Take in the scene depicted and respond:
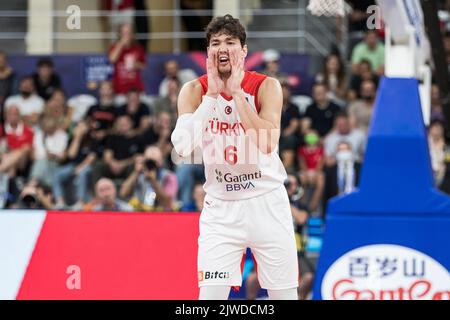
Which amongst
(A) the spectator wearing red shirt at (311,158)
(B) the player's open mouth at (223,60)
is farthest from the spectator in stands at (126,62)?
(B) the player's open mouth at (223,60)

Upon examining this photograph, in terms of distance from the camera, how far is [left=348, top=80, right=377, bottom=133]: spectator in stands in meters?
16.4

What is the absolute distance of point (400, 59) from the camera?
11.3 m

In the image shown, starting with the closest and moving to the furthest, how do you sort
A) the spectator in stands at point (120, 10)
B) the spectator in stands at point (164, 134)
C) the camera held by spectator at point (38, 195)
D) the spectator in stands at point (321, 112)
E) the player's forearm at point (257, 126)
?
1. the player's forearm at point (257, 126)
2. the camera held by spectator at point (38, 195)
3. the spectator in stands at point (164, 134)
4. the spectator in stands at point (321, 112)
5. the spectator in stands at point (120, 10)

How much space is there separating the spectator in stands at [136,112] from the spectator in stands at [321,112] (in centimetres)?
224

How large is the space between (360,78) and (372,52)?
79cm

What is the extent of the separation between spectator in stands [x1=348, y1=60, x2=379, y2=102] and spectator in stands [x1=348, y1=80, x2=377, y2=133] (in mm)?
269

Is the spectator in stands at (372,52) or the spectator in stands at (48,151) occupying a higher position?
the spectator in stands at (372,52)

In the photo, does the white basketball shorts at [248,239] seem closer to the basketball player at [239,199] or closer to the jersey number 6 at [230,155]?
the basketball player at [239,199]

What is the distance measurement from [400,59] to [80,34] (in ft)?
29.8

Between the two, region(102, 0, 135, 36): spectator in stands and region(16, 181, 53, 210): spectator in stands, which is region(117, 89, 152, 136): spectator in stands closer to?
region(16, 181, 53, 210): spectator in stands

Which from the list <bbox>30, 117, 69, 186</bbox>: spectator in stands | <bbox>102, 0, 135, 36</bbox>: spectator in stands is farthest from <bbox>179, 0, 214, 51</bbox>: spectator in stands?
<bbox>30, 117, 69, 186</bbox>: spectator in stands

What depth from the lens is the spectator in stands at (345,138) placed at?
15672mm
